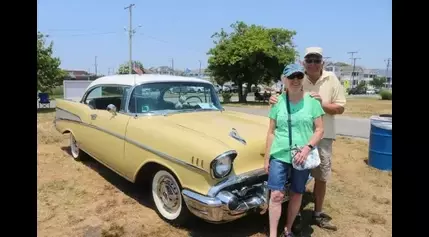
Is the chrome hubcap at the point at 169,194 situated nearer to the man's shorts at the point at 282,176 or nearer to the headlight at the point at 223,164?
the headlight at the point at 223,164

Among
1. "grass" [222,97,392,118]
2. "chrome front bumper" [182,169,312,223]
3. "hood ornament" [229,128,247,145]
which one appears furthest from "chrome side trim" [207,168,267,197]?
"grass" [222,97,392,118]

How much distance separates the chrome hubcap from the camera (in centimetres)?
350

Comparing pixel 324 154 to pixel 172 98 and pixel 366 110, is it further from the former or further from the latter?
pixel 366 110

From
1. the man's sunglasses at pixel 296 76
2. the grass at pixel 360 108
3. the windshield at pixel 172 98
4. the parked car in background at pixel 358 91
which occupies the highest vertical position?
Result: the parked car in background at pixel 358 91

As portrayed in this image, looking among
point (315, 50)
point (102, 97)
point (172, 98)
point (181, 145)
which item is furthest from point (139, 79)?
point (315, 50)

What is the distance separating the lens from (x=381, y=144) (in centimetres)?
549

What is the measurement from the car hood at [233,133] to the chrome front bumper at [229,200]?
14 centimetres

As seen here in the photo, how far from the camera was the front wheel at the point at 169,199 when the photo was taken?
11.2 feet

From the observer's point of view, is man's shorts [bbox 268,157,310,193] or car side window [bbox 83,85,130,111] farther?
car side window [bbox 83,85,130,111]

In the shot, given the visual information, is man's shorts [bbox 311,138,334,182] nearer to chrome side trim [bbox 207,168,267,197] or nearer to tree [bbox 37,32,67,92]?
chrome side trim [bbox 207,168,267,197]

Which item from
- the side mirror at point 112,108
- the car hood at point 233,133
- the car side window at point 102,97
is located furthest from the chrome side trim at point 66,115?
the car hood at point 233,133

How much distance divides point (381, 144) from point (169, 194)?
11.8 feet

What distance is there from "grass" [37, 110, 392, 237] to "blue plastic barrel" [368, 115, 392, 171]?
0.16 meters
